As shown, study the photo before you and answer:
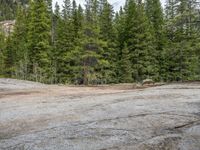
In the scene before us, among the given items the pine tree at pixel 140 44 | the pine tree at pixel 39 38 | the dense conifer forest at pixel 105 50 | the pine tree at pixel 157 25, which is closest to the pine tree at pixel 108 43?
the dense conifer forest at pixel 105 50

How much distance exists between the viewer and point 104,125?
21.8 feet

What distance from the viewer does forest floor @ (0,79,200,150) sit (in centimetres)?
564

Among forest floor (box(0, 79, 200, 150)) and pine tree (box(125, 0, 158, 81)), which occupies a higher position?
pine tree (box(125, 0, 158, 81))

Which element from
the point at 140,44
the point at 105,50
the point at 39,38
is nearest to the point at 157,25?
the point at 140,44

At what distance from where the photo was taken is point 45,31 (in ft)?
130

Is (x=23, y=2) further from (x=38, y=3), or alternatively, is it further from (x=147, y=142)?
(x=147, y=142)

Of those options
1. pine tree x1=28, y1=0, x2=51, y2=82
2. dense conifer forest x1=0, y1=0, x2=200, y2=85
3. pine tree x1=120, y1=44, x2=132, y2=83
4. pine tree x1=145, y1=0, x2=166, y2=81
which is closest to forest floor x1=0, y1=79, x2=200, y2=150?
dense conifer forest x1=0, y1=0, x2=200, y2=85

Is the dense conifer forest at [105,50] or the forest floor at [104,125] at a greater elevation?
the dense conifer forest at [105,50]

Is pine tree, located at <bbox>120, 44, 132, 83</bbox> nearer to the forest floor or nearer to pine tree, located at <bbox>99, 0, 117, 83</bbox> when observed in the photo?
pine tree, located at <bbox>99, 0, 117, 83</bbox>

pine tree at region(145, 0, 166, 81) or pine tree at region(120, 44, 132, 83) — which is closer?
pine tree at region(120, 44, 132, 83)

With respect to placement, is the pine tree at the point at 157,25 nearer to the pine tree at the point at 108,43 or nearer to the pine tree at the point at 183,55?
the pine tree at the point at 183,55

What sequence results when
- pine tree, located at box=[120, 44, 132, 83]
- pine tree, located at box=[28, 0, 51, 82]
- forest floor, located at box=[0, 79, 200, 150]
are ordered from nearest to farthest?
forest floor, located at box=[0, 79, 200, 150] → pine tree, located at box=[120, 44, 132, 83] → pine tree, located at box=[28, 0, 51, 82]

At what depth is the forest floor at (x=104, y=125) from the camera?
564cm

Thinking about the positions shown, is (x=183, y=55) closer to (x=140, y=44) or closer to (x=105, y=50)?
(x=140, y=44)
